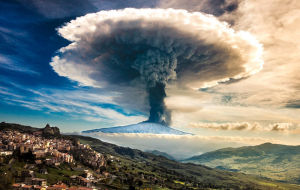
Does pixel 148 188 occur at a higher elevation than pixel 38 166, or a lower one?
lower

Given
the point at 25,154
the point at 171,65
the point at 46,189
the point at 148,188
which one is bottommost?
the point at 148,188

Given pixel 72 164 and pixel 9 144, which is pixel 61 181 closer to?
pixel 72 164

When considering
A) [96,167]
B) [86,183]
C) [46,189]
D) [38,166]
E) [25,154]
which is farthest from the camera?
[96,167]

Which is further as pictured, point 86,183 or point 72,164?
point 72,164

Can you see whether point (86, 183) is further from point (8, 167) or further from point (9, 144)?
point (9, 144)

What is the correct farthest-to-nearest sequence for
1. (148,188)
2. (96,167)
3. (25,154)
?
(96,167) → (148,188) → (25,154)

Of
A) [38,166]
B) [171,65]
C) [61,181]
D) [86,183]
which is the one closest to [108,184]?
[86,183]

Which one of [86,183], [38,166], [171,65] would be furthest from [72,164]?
[171,65]

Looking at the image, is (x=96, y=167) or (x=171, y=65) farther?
(x=171, y=65)

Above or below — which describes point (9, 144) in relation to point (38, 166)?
above
